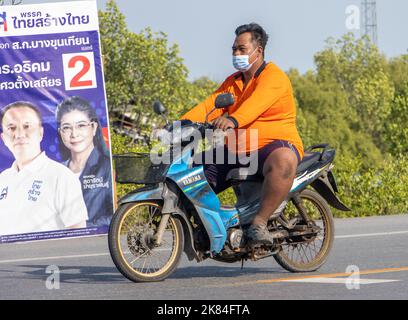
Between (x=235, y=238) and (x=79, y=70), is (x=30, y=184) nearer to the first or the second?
(x=79, y=70)

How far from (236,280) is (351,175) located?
964 centimetres

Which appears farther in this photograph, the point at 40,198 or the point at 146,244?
the point at 40,198

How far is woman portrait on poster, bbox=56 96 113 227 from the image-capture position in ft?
49.3

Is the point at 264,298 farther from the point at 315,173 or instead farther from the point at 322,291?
the point at 315,173

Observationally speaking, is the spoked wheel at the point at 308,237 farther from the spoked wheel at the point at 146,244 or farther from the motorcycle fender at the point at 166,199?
the spoked wheel at the point at 146,244

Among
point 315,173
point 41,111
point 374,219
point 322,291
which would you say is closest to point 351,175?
point 374,219

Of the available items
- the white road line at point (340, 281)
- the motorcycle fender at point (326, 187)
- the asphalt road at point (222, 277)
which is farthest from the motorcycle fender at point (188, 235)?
the motorcycle fender at point (326, 187)

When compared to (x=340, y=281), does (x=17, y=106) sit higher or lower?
higher

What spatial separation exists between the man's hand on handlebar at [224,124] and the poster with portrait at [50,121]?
620 centimetres

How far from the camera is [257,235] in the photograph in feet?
30.8

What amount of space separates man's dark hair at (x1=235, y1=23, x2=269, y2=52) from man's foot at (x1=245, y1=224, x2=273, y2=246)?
5.03ft

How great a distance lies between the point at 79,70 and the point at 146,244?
20.4ft

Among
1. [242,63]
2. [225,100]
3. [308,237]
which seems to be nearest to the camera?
[225,100]

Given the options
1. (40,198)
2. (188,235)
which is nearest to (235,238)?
(188,235)
